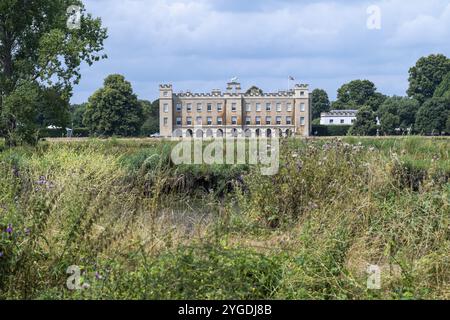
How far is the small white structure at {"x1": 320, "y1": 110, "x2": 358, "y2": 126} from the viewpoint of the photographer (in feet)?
283

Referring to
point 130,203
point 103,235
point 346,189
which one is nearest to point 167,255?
point 103,235

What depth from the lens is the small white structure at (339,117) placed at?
86.4 m

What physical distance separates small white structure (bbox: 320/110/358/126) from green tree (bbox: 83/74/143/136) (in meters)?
34.3

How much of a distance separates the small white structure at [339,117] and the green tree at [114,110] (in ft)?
112

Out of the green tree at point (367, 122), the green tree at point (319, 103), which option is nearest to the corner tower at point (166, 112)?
the green tree at point (367, 122)

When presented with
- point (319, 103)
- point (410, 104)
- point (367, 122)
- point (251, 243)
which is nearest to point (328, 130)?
point (410, 104)

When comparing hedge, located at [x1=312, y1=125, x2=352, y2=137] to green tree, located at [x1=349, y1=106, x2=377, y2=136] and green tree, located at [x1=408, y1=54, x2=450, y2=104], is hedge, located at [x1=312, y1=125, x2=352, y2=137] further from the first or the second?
green tree, located at [x1=408, y1=54, x2=450, y2=104]

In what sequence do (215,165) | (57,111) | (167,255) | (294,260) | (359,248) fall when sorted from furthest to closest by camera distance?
(57,111) < (215,165) < (359,248) < (294,260) < (167,255)

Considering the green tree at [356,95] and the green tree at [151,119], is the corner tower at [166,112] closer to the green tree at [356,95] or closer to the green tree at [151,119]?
the green tree at [151,119]

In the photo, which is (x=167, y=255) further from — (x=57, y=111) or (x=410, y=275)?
(x=57, y=111)

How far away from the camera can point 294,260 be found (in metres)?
4.48

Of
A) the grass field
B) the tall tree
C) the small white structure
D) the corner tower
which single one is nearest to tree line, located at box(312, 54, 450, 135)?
the small white structure

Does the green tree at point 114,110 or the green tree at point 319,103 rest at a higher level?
the green tree at point 319,103
